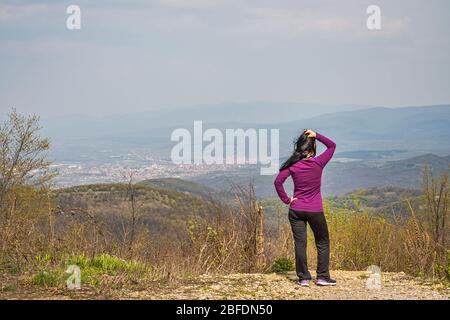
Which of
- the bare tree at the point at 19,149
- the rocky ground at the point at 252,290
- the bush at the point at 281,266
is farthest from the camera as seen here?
the bare tree at the point at 19,149

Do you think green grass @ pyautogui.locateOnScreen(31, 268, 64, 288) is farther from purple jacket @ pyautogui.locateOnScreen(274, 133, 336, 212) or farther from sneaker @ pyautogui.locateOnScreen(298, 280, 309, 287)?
sneaker @ pyautogui.locateOnScreen(298, 280, 309, 287)

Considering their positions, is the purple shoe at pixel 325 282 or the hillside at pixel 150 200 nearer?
the purple shoe at pixel 325 282

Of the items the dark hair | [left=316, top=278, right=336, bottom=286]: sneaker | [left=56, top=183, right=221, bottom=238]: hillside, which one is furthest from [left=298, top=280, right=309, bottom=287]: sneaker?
[left=56, top=183, right=221, bottom=238]: hillside

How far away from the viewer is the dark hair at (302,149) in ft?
32.3

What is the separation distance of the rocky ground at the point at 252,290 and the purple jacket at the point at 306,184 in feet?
3.81

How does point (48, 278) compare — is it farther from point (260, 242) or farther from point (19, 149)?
point (19, 149)

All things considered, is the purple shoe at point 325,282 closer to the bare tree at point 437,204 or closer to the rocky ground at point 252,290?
the rocky ground at point 252,290

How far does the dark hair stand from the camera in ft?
32.3

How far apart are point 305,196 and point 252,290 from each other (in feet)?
5.02

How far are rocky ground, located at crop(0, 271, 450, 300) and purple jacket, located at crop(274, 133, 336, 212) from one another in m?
1.16

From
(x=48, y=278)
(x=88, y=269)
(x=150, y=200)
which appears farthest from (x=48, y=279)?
(x=150, y=200)

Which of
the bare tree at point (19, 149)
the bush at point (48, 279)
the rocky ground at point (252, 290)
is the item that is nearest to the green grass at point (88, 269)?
the bush at point (48, 279)
